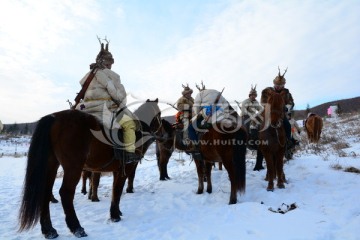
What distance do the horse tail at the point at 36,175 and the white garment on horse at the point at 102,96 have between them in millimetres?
949

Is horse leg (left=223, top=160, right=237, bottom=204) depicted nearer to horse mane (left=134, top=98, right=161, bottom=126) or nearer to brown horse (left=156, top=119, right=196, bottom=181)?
horse mane (left=134, top=98, right=161, bottom=126)

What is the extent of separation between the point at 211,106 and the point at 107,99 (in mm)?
2635

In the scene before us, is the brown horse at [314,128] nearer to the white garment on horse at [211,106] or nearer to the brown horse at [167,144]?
the brown horse at [167,144]

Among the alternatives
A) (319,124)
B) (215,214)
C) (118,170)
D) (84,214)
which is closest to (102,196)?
(84,214)

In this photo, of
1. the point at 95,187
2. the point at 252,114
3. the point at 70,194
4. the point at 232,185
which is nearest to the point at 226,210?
the point at 232,185

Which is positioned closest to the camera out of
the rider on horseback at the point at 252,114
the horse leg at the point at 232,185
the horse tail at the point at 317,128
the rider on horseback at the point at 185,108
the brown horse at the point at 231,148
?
the horse leg at the point at 232,185

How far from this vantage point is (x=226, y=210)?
574 centimetres

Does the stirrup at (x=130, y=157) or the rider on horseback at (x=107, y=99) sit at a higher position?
the rider on horseback at (x=107, y=99)

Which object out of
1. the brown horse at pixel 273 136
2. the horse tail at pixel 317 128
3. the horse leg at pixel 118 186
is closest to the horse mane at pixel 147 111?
the horse leg at pixel 118 186

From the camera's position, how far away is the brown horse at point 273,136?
703 centimetres

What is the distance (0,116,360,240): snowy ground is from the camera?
4.53 metres

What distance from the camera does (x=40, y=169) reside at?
14.7 feet

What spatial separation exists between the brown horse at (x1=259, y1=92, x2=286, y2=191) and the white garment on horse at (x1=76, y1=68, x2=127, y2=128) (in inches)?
144

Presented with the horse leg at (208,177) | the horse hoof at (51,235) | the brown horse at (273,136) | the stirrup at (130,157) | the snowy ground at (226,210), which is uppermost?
the brown horse at (273,136)
